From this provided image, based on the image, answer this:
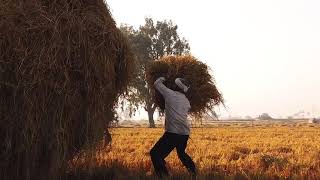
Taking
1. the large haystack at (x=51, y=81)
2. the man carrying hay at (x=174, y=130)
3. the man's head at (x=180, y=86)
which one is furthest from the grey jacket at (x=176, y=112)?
the large haystack at (x=51, y=81)

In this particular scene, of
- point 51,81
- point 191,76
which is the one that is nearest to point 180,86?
point 191,76

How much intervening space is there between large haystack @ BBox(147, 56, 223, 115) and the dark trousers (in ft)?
4.36

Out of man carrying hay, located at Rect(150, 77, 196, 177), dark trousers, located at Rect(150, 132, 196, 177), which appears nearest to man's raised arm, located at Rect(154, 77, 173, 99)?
man carrying hay, located at Rect(150, 77, 196, 177)

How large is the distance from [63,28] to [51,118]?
123 cm

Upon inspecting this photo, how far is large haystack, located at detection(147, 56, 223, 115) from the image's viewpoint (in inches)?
368

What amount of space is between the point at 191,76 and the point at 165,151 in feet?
6.21

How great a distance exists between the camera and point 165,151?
8062 mm

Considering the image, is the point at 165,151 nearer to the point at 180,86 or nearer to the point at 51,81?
the point at 180,86

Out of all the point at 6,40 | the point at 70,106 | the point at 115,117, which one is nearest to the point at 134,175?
the point at 115,117

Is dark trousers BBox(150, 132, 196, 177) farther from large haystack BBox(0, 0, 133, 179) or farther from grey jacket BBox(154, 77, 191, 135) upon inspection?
large haystack BBox(0, 0, 133, 179)

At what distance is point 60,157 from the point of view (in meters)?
7.27

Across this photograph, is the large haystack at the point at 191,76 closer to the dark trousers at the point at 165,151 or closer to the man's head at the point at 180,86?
the man's head at the point at 180,86

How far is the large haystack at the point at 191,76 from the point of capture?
30.7ft

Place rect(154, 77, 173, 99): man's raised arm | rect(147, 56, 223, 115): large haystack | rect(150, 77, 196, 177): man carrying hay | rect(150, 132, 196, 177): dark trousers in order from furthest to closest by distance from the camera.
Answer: rect(147, 56, 223, 115): large haystack < rect(154, 77, 173, 99): man's raised arm < rect(150, 77, 196, 177): man carrying hay < rect(150, 132, 196, 177): dark trousers
